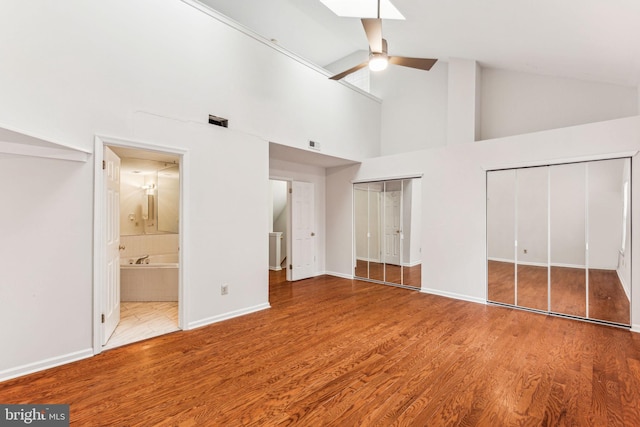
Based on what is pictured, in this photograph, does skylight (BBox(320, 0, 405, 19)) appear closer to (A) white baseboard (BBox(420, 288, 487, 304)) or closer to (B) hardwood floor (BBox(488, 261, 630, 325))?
(B) hardwood floor (BBox(488, 261, 630, 325))

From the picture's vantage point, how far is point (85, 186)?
2.74 metres

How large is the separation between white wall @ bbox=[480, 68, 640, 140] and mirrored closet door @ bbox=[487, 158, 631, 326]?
1.19 m

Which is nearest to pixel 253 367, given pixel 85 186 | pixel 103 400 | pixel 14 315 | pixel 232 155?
pixel 103 400

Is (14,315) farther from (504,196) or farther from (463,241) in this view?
(504,196)

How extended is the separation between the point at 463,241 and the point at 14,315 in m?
5.36

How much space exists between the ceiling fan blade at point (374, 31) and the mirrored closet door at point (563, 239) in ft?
9.05

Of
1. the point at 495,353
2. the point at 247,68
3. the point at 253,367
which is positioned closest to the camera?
the point at 253,367

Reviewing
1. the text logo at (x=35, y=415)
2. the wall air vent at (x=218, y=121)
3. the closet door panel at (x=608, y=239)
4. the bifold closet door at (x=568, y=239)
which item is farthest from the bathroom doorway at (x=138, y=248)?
the closet door panel at (x=608, y=239)

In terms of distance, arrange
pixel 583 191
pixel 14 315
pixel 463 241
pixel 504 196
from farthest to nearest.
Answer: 1. pixel 463 241
2. pixel 504 196
3. pixel 583 191
4. pixel 14 315

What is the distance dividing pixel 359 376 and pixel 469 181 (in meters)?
3.53

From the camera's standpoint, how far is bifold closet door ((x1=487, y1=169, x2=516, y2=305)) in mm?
4285

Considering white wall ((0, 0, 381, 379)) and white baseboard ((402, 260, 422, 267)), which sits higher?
white wall ((0, 0, 381, 379))

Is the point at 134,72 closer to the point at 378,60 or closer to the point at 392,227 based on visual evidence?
the point at 378,60

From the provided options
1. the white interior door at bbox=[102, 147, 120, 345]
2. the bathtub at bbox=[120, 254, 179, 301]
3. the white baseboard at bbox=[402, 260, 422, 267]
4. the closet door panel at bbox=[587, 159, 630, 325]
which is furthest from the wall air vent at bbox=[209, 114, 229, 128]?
the closet door panel at bbox=[587, 159, 630, 325]
